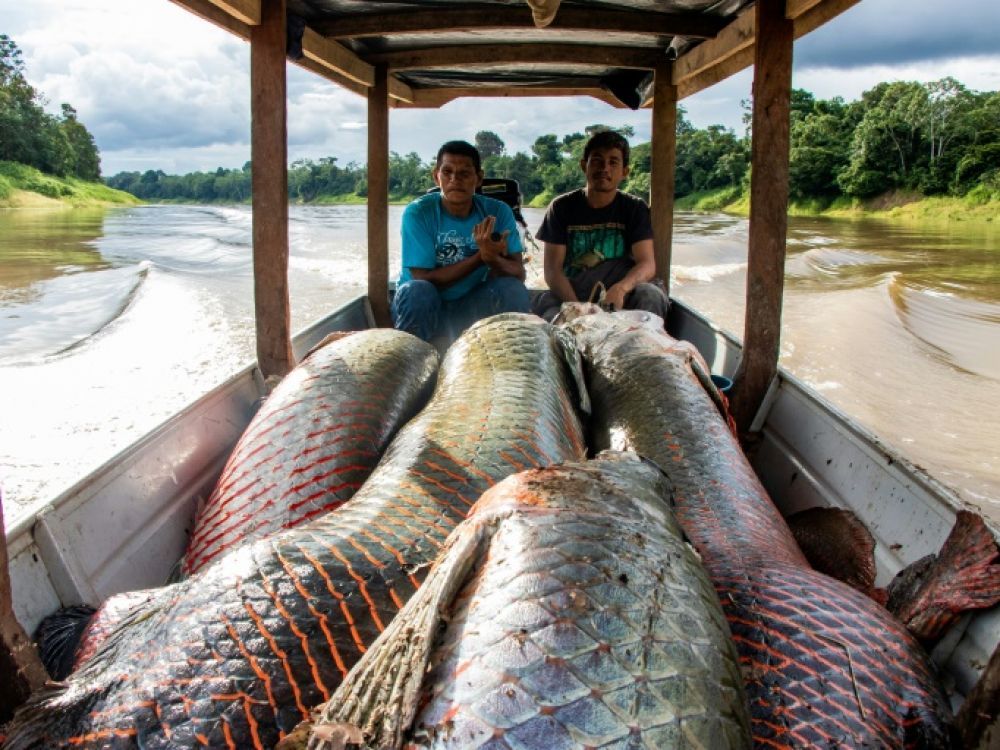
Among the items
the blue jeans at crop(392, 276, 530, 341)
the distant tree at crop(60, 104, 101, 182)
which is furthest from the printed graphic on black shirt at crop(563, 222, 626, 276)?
the distant tree at crop(60, 104, 101, 182)

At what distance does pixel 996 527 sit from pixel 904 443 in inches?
256

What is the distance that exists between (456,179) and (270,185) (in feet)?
4.48

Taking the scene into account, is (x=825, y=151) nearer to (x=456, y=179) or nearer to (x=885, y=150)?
(x=885, y=150)

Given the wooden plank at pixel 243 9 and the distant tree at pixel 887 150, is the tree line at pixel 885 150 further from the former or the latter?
the wooden plank at pixel 243 9

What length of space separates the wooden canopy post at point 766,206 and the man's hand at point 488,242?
1536 millimetres

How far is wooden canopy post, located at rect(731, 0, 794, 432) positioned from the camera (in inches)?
154

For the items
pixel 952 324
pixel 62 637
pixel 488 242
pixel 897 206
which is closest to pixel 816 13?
pixel 488 242

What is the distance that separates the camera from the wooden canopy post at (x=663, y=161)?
233 inches

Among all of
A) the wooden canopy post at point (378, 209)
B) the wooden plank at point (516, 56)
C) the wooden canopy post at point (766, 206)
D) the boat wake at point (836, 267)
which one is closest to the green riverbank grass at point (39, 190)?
the boat wake at point (836, 267)

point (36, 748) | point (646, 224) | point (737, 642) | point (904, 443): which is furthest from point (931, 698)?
point (904, 443)

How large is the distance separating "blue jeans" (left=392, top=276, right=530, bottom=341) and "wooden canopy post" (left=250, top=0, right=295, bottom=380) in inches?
33.7

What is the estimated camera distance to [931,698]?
1562mm

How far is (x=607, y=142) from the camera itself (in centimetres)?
527

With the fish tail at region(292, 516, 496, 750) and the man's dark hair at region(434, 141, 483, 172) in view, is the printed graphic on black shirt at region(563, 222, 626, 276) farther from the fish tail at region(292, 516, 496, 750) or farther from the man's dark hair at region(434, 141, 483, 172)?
the fish tail at region(292, 516, 496, 750)
